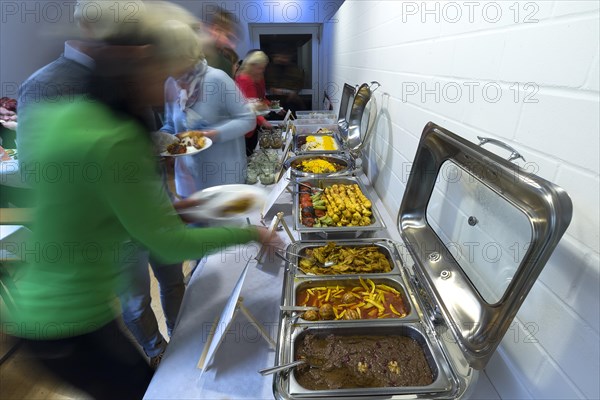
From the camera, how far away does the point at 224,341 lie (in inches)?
34.2

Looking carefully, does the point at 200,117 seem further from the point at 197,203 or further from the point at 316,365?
the point at 316,365

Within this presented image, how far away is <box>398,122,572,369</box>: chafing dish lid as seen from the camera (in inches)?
19.2

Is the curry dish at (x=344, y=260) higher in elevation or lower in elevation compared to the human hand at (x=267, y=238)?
lower

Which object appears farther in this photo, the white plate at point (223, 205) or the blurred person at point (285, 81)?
the blurred person at point (285, 81)

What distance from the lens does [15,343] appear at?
94cm

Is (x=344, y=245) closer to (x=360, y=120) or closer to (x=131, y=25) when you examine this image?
(x=131, y=25)

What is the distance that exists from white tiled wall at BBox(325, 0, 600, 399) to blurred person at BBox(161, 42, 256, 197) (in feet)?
3.42

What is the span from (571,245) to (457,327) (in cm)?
28

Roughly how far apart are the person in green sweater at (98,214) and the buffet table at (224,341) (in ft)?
0.71

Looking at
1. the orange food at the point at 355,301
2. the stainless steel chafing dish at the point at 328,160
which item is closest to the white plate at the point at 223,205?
the orange food at the point at 355,301

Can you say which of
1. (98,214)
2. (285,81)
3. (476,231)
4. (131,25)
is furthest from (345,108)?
(285,81)

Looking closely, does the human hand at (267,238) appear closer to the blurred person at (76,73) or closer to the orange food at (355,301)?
the orange food at (355,301)

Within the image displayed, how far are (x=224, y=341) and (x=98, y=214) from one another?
486 millimetres

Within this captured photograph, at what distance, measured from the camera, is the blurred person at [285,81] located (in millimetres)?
5812
